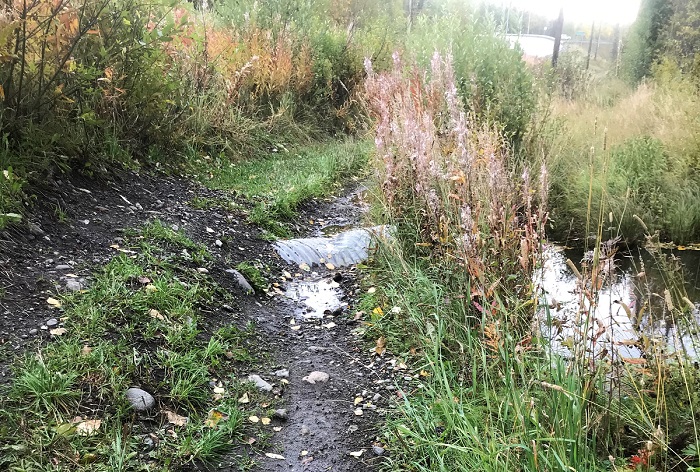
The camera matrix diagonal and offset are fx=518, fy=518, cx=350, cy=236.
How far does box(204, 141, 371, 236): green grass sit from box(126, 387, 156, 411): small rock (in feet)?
9.70

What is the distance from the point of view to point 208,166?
6559 millimetres

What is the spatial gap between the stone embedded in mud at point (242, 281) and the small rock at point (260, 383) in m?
1.12

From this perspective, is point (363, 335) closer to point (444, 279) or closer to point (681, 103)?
point (444, 279)

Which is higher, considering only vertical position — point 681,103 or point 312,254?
point 681,103

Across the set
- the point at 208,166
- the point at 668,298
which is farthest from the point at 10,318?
the point at 208,166

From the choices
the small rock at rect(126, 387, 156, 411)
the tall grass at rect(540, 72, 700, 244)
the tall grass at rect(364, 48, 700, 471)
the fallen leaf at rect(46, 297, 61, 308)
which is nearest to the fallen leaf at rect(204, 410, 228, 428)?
the small rock at rect(126, 387, 156, 411)

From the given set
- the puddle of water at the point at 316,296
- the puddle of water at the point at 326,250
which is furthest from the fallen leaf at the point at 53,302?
the puddle of water at the point at 326,250

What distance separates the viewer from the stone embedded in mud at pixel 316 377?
3.20m

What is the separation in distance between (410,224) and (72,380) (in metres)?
2.64

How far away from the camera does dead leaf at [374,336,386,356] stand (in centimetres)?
348

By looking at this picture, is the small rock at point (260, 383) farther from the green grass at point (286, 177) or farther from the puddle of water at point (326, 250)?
the green grass at point (286, 177)

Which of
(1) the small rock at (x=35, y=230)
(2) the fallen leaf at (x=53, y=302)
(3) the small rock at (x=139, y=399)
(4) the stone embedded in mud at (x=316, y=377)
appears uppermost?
(1) the small rock at (x=35, y=230)

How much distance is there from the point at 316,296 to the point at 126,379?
2.06 metres

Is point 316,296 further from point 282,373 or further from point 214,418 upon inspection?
point 214,418
